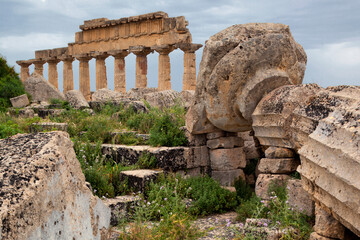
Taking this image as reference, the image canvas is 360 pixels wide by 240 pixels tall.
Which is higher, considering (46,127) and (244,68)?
(244,68)

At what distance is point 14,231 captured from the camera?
2.55 metres

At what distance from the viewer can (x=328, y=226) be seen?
3.77m

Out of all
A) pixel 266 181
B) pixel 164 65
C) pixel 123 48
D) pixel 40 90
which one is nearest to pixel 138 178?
pixel 266 181

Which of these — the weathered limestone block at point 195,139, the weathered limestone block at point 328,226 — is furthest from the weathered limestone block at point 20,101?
the weathered limestone block at point 328,226

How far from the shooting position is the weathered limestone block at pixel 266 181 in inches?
210

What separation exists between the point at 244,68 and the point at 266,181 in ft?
5.30

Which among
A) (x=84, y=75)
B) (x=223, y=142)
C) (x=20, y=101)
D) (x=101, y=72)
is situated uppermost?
(x=101, y=72)

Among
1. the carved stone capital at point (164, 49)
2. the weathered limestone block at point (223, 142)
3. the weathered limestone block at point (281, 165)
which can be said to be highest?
the carved stone capital at point (164, 49)

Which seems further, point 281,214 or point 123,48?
point 123,48

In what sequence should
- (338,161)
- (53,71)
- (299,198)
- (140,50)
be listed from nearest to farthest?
(338,161) → (299,198) → (140,50) → (53,71)

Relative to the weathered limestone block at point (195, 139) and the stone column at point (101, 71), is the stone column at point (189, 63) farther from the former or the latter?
the weathered limestone block at point (195, 139)

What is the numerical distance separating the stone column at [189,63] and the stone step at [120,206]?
53.4 ft

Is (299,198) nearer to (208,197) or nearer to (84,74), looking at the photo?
(208,197)

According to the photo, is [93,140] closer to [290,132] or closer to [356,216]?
[290,132]
